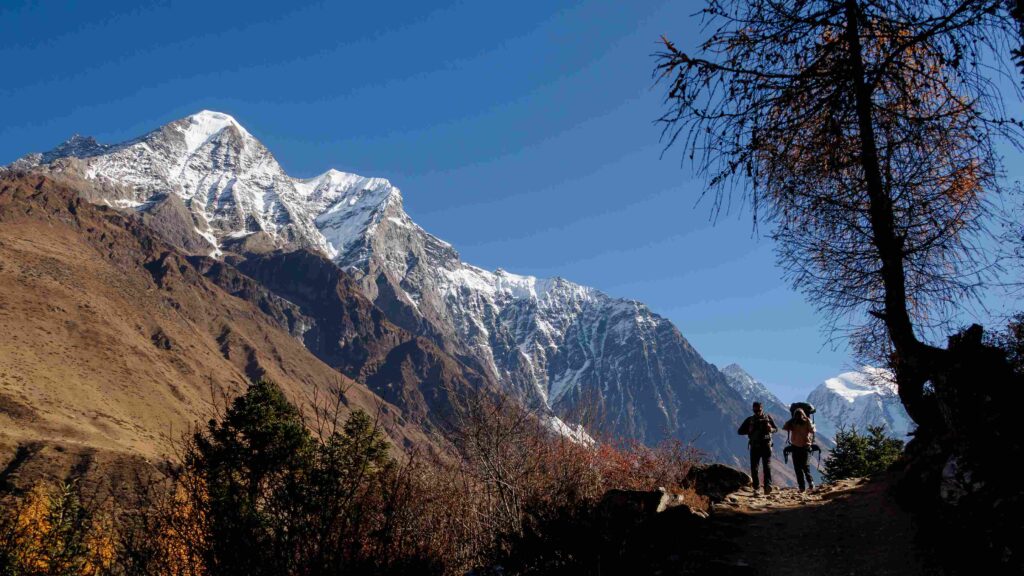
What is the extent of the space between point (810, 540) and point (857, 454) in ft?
75.0

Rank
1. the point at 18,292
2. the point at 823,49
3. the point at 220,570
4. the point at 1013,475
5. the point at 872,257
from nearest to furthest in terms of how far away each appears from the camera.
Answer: the point at 220,570 → the point at 1013,475 → the point at 823,49 → the point at 872,257 → the point at 18,292

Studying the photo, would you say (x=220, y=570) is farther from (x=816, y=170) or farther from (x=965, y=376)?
(x=816, y=170)

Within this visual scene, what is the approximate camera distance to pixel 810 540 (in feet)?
27.2

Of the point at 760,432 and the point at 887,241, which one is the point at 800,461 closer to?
the point at 760,432

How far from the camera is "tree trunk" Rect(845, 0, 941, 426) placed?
23.0 feet

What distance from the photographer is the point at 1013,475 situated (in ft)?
19.2

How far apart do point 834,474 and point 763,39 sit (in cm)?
2737

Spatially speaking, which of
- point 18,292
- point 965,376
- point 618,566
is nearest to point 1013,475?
point 965,376

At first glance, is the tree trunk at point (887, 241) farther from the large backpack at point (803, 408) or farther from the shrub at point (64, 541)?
the shrub at point (64, 541)

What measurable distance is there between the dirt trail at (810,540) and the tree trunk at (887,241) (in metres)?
1.88

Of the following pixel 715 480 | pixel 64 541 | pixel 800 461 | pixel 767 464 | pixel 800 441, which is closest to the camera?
pixel 715 480

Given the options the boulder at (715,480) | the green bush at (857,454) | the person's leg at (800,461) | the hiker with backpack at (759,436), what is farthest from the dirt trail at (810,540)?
the green bush at (857,454)

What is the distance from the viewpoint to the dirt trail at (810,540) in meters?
7.04

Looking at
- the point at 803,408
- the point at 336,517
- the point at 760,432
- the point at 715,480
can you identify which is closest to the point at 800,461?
the point at 760,432
